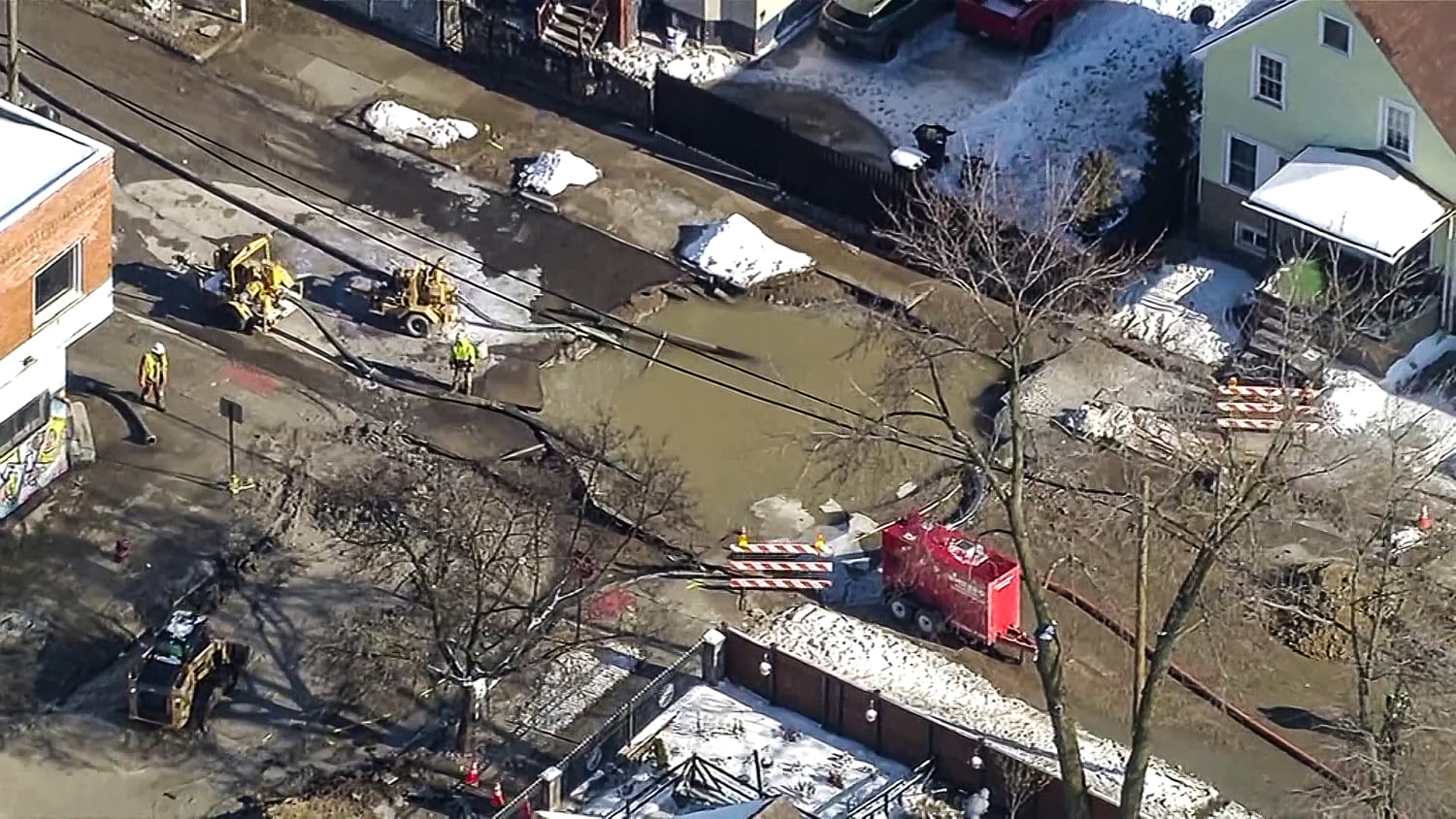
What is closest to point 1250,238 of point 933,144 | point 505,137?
point 933,144

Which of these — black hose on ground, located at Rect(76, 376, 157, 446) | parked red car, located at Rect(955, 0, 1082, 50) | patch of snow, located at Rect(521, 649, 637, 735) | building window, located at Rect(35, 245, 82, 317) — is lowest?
patch of snow, located at Rect(521, 649, 637, 735)

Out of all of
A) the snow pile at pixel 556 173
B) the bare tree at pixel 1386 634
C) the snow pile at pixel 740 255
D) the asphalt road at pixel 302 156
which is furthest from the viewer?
the snow pile at pixel 556 173

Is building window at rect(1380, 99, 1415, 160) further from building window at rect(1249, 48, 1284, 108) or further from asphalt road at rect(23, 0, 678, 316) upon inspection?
asphalt road at rect(23, 0, 678, 316)

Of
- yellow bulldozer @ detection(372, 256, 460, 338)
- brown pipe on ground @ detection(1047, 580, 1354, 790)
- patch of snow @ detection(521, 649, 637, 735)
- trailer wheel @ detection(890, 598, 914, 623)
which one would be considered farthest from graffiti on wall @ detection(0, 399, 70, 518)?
brown pipe on ground @ detection(1047, 580, 1354, 790)

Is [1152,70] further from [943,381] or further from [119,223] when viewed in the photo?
[119,223]

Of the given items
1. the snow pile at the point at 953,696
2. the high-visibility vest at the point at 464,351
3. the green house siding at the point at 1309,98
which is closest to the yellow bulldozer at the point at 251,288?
the high-visibility vest at the point at 464,351

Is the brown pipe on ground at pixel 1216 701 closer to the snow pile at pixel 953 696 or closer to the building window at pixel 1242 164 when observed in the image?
the snow pile at pixel 953 696
